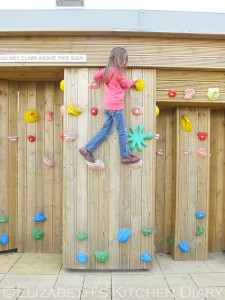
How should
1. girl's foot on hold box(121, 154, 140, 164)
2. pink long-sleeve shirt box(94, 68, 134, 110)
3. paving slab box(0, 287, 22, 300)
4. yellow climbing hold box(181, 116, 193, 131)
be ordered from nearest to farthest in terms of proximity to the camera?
paving slab box(0, 287, 22, 300) < pink long-sleeve shirt box(94, 68, 134, 110) < girl's foot on hold box(121, 154, 140, 164) < yellow climbing hold box(181, 116, 193, 131)

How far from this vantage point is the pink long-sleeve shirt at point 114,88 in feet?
10.3

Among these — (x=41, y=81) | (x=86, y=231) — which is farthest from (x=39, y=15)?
(x=86, y=231)

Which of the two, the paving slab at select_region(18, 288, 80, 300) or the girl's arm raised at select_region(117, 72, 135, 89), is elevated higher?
the girl's arm raised at select_region(117, 72, 135, 89)

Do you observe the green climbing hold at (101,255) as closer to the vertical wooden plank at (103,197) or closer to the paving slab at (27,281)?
the vertical wooden plank at (103,197)

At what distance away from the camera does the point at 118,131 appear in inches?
129

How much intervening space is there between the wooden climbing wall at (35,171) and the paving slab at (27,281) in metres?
0.75

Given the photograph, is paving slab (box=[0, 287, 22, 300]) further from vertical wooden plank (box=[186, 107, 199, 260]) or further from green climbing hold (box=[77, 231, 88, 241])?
vertical wooden plank (box=[186, 107, 199, 260])

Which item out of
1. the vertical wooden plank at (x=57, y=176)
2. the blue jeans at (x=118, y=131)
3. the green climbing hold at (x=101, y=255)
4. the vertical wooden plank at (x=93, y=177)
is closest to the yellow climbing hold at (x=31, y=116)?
the vertical wooden plank at (x=57, y=176)

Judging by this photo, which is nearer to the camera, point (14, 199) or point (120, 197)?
point (120, 197)

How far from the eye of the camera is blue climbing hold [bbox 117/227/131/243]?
3334 mm

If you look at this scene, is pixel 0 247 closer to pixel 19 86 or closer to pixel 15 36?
pixel 19 86

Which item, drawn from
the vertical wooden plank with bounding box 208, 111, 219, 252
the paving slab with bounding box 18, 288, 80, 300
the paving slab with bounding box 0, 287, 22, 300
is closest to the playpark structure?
the vertical wooden plank with bounding box 208, 111, 219, 252

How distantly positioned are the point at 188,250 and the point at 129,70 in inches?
110

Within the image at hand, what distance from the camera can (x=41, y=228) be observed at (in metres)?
3.98
